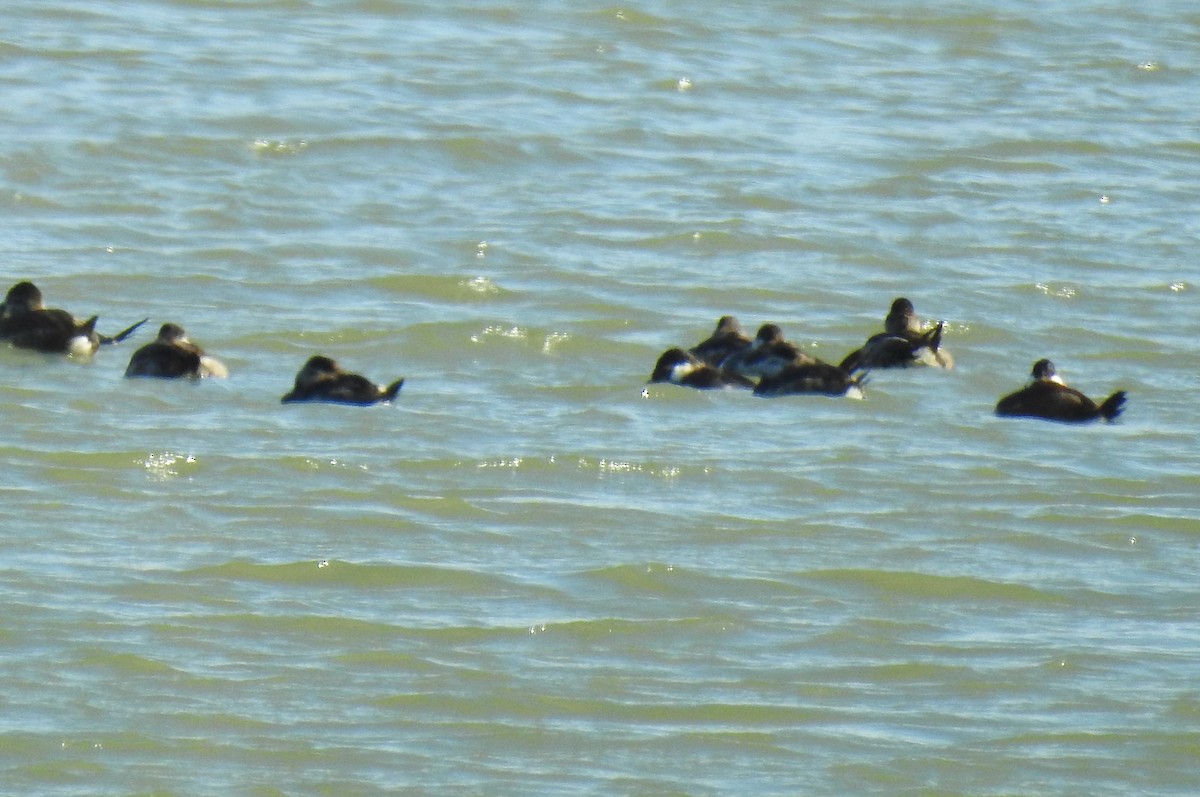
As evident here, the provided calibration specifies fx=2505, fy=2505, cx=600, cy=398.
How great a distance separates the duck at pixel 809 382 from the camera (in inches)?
486

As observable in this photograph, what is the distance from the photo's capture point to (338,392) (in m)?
11.6

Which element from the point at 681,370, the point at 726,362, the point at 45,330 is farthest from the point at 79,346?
the point at 726,362

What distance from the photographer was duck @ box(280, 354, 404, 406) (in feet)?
38.1

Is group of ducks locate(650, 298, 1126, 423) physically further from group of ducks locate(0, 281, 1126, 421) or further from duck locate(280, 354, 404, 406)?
duck locate(280, 354, 404, 406)

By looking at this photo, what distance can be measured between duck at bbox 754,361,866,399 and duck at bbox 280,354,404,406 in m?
1.89

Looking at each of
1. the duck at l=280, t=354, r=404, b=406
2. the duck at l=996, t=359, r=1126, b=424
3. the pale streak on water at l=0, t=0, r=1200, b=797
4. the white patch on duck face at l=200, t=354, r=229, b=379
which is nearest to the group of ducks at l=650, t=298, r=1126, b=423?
the duck at l=996, t=359, r=1126, b=424

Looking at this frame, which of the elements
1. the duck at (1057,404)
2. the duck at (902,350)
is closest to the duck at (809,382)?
the duck at (902,350)

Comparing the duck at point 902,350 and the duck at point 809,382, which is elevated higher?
the duck at point 902,350

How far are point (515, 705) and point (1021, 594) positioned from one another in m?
2.26

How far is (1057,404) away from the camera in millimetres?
11844

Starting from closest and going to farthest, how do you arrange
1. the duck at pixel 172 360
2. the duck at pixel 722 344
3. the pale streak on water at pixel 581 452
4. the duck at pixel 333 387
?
the pale streak on water at pixel 581 452 < the duck at pixel 333 387 < the duck at pixel 172 360 < the duck at pixel 722 344

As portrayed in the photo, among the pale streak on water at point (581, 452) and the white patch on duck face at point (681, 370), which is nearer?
the pale streak on water at point (581, 452)

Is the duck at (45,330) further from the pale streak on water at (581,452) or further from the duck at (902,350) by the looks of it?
the duck at (902,350)

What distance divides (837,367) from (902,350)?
38 centimetres
